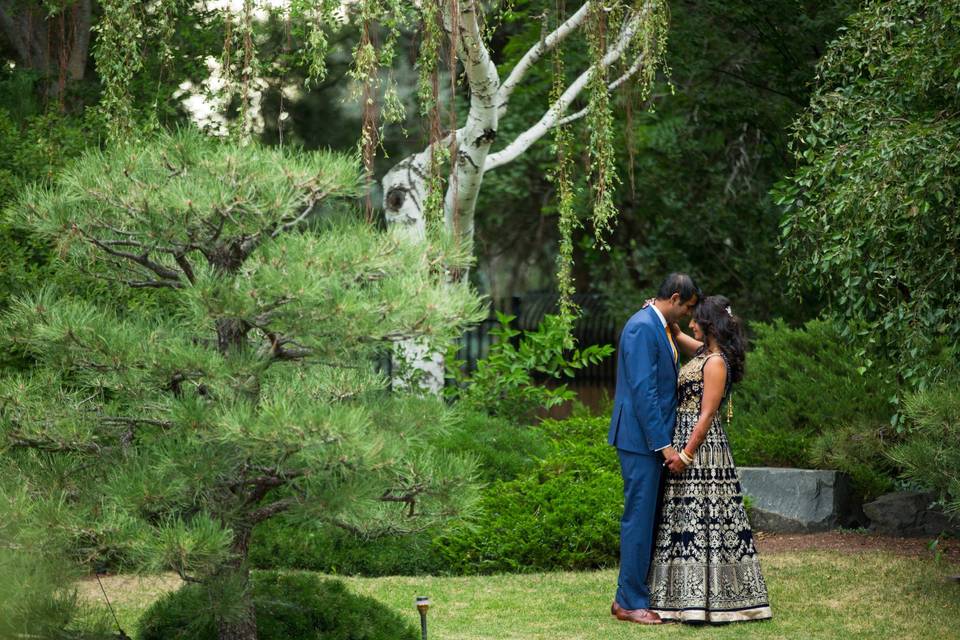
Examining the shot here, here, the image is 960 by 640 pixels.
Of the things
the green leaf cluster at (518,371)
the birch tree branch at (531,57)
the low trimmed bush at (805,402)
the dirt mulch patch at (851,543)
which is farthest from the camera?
the green leaf cluster at (518,371)

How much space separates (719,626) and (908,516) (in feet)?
12.1

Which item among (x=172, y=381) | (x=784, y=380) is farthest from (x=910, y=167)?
(x=172, y=381)

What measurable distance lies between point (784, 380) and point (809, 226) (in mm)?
2927

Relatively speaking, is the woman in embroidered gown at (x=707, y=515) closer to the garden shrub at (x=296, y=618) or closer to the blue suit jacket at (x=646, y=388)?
the blue suit jacket at (x=646, y=388)

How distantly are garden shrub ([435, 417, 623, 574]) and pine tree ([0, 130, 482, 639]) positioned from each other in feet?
10.5

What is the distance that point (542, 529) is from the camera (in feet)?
26.9

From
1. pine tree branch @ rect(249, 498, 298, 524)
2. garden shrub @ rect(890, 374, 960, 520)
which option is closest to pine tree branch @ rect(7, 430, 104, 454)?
pine tree branch @ rect(249, 498, 298, 524)

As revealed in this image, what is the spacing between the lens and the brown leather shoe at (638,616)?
6465 mm

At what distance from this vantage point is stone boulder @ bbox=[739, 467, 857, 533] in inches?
369

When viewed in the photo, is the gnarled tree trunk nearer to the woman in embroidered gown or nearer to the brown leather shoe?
the woman in embroidered gown

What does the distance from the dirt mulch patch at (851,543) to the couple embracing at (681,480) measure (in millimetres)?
2315

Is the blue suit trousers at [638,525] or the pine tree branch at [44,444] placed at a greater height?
the pine tree branch at [44,444]

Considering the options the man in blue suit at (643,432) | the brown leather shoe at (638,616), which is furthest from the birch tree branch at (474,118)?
the brown leather shoe at (638,616)

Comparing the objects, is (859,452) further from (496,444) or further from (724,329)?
(724,329)
